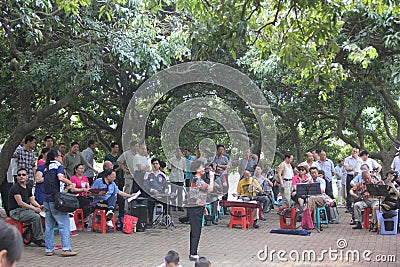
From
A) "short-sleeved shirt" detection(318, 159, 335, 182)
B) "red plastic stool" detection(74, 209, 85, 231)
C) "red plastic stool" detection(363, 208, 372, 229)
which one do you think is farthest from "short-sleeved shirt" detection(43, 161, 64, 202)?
"short-sleeved shirt" detection(318, 159, 335, 182)

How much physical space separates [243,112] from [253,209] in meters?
8.03

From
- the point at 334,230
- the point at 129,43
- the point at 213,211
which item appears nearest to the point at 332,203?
the point at 334,230

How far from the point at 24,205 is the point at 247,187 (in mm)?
6084

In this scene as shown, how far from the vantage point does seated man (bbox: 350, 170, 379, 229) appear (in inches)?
506

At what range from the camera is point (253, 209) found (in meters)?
13.7

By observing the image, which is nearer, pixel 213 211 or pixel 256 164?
pixel 213 211

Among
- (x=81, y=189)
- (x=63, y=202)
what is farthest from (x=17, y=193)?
(x=81, y=189)

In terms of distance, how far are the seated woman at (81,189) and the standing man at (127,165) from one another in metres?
1.40

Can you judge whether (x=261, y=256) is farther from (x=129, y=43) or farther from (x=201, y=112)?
(x=201, y=112)

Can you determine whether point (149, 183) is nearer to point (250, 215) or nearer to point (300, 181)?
point (250, 215)

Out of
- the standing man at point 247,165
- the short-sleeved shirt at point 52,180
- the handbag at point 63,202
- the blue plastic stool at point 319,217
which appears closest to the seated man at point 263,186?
the standing man at point 247,165

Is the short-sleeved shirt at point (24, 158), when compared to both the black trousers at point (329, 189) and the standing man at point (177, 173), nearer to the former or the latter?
the standing man at point (177, 173)

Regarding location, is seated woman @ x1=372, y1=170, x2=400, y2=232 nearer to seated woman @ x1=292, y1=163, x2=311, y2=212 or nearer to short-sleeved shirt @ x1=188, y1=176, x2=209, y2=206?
seated woman @ x1=292, y1=163, x2=311, y2=212

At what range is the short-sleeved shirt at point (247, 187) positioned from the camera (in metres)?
14.0
